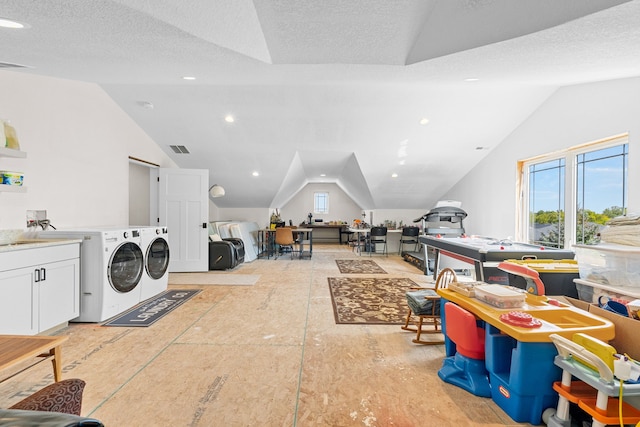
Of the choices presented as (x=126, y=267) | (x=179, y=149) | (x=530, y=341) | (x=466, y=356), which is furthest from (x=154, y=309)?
(x=530, y=341)

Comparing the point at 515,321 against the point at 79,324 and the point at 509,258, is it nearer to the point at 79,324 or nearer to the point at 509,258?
the point at 509,258

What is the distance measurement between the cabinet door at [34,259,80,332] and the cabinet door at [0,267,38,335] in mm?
78

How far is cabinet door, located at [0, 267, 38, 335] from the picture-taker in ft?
7.68

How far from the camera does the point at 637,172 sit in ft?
9.64

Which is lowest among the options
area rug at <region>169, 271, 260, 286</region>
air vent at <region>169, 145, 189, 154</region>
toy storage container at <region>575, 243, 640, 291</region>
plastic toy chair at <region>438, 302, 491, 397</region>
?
area rug at <region>169, 271, 260, 286</region>

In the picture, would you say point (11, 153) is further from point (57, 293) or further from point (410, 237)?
point (410, 237)

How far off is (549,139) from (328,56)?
147 inches

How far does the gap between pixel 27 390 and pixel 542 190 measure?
623 centimetres

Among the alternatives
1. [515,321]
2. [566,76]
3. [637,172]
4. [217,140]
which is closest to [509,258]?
[637,172]

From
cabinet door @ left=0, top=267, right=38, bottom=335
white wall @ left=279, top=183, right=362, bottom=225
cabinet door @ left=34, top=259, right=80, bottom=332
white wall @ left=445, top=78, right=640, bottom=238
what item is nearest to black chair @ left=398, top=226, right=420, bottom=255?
white wall @ left=445, top=78, right=640, bottom=238

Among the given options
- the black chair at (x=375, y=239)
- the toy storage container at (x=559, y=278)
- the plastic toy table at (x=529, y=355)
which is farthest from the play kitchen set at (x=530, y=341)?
the black chair at (x=375, y=239)

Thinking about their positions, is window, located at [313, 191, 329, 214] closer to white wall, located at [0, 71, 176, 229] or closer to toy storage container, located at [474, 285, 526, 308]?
white wall, located at [0, 71, 176, 229]

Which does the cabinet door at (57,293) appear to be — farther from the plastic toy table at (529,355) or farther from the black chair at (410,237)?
the black chair at (410,237)

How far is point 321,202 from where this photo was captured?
1207cm
